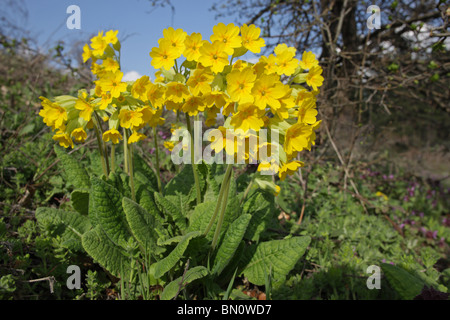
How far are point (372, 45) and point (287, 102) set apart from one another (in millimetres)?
4018

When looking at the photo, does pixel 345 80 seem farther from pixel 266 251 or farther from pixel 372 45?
pixel 266 251

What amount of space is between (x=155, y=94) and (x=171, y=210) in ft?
2.42

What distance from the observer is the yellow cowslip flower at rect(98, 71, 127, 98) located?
1.69 meters

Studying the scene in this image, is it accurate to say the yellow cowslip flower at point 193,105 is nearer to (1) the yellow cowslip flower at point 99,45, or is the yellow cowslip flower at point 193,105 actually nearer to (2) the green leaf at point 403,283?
(1) the yellow cowslip flower at point 99,45

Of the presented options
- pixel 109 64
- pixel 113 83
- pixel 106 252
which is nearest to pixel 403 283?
pixel 106 252

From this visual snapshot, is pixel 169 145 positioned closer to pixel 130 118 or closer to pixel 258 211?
pixel 130 118

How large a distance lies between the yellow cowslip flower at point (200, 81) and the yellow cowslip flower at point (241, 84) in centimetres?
15

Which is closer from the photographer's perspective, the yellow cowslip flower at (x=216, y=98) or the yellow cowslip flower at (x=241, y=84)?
the yellow cowslip flower at (x=241, y=84)

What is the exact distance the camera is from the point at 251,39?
1.61 meters

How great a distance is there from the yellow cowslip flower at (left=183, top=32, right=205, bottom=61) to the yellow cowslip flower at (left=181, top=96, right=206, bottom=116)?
20 centimetres

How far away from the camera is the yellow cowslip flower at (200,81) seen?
4.96ft

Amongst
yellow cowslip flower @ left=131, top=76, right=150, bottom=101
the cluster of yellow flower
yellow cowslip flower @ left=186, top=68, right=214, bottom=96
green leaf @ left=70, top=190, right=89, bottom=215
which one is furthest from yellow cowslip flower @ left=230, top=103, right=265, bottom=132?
green leaf @ left=70, top=190, right=89, bottom=215

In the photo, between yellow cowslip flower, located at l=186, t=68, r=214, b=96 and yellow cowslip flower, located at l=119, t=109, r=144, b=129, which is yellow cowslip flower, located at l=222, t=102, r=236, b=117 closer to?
yellow cowslip flower, located at l=186, t=68, r=214, b=96

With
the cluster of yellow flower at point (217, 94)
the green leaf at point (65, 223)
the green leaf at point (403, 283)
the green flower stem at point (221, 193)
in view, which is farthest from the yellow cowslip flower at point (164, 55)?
the green leaf at point (403, 283)
